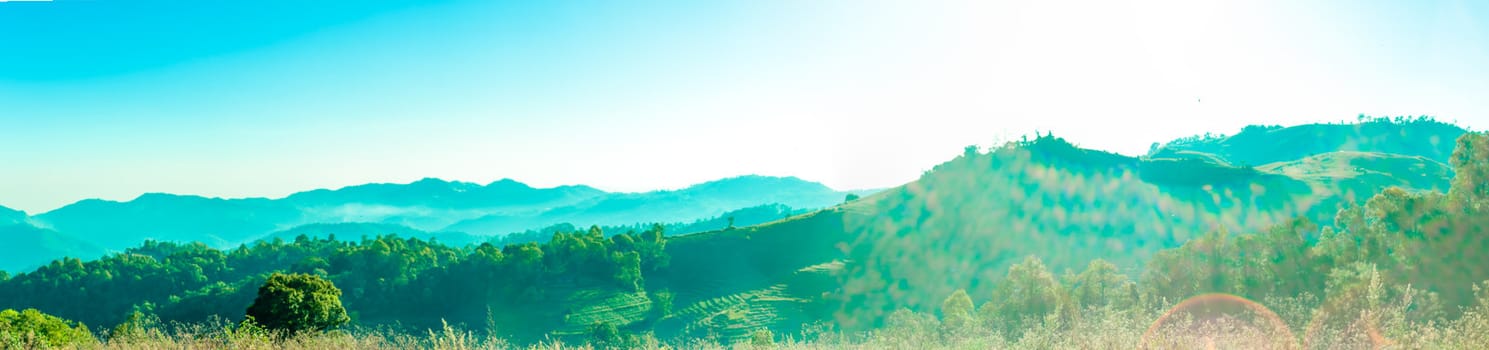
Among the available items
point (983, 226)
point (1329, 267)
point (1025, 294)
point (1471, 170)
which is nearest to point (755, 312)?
point (1025, 294)

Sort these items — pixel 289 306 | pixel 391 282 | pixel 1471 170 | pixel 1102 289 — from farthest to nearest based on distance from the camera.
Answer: pixel 391 282 → pixel 1102 289 → pixel 1471 170 → pixel 289 306

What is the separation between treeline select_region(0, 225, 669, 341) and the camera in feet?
339

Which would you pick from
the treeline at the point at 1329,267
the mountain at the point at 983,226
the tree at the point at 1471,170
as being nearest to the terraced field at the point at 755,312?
the mountain at the point at 983,226

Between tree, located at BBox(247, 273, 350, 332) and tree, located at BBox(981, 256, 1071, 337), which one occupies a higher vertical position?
tree, located at BBox(247, 273, 350, 332)

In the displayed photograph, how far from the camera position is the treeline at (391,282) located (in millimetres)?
103312

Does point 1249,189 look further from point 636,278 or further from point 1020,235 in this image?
point 636,278

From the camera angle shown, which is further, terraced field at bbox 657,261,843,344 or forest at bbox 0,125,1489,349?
terraced field at bbox 657,261,843,344

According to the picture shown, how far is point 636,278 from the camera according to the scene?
109 m

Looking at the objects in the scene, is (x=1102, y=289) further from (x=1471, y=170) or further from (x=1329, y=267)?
(x=1471, y=170)

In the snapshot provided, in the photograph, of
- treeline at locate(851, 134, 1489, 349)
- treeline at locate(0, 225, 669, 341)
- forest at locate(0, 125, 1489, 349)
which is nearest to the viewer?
treeline at locate(851, 134, 1489, 349)

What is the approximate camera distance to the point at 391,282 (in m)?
109

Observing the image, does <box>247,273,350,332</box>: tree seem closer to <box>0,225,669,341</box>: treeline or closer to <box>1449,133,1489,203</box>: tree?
<box>1449,133,1489,203</box>: tree

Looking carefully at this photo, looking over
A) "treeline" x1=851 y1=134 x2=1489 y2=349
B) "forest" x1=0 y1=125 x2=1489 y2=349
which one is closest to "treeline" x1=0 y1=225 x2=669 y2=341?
"forest" x1=0 y1=125 x2=1489 y2=349

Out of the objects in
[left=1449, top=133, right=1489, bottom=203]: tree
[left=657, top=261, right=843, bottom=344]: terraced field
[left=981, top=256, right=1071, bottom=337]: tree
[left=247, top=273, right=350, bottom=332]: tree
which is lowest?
[left=657, top=261, right=843, bottom=344]: terraced field
